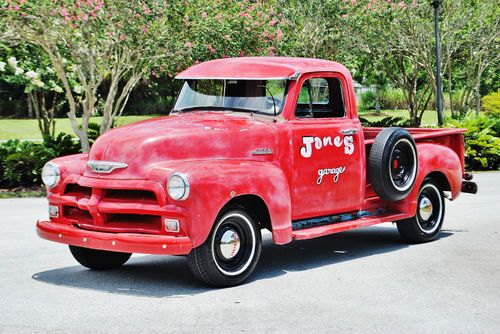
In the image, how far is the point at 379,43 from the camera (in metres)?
28.0

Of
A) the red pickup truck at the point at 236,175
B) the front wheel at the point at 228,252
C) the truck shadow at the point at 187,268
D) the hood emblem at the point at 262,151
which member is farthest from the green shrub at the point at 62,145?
the front wheel at the point at 228,252

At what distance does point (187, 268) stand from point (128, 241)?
1.59m

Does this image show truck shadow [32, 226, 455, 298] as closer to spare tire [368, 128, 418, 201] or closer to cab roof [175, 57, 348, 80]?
spare tire [368, 128, 418, 201]

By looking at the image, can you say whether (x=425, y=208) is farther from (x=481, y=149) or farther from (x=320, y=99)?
(x=481, y=149)

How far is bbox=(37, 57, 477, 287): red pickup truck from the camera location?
729cm

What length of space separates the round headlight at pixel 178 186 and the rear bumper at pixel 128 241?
0.34m

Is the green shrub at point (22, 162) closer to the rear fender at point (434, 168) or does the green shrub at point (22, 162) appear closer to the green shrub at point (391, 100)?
the rear fender at point (434, 168)

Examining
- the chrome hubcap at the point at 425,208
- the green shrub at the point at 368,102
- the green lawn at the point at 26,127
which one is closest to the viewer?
→ the chrome hubcap at the point at 425,208

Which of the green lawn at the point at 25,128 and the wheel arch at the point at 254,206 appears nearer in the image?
the wheel arch at the point at 254,206

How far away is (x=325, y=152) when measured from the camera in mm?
8773

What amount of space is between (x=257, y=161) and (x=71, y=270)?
2161mm

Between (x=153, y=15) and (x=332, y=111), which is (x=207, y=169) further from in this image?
(x=153, y=15)

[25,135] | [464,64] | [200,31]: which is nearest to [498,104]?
[464,64]

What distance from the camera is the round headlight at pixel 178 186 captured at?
7133mm
